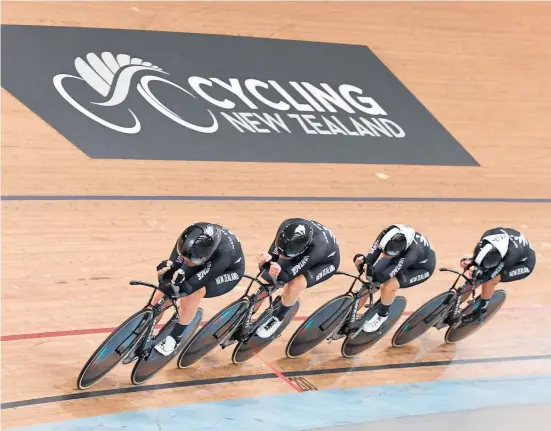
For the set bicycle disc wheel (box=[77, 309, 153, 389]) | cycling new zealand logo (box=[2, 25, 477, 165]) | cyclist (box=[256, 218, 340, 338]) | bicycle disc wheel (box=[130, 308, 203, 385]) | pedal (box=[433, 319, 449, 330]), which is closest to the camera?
bicycle disc wheel (box=[77, 309, 153, 389])

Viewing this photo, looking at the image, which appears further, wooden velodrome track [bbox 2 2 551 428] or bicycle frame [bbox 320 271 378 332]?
bicycle frame [bbox 320 271 378 332]

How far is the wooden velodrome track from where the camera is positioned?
16.7 feet

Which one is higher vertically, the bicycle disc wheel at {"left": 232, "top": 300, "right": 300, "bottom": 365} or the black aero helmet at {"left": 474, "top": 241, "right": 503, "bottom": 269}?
the black aero helmet at {"left": 474, "top": 241, "right": 503, "bottom": 269}

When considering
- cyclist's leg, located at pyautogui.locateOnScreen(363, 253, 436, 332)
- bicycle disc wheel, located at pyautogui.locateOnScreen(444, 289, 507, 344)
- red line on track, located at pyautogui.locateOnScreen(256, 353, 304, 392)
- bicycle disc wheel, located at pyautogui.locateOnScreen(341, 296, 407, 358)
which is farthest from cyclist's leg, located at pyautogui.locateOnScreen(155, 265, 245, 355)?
bicycle disc wheel, located at pyautogui.locateOnScreen(444, 289, 507, 344)

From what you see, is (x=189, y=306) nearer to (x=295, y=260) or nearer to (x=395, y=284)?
(x=295, y=260)

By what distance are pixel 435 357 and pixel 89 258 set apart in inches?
97.6

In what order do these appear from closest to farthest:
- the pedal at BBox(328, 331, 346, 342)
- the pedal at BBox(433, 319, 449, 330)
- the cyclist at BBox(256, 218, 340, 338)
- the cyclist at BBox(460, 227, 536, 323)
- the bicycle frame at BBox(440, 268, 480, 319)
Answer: the cyclist at BBox(256, 218, 340, 338) → the pedal at BBox(328, 331, 346, 342) → the cyclist at BBox(460, 227, 536, 323) → the bicycle frame at BBox(440, 268, 480, 319) → the pedal at BBox(433, 319, 449, 330)

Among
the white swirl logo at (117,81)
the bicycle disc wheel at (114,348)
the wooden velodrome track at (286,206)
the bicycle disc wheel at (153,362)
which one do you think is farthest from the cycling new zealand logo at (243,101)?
the bicycle disc wheel at (114,348)

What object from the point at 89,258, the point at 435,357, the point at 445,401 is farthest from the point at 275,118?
the point at 445,401

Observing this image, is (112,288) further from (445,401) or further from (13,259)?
(445,401)

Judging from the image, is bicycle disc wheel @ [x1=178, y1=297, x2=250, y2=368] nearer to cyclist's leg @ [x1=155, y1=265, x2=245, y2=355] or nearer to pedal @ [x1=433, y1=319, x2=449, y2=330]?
cyclist's leg @ [x1=155, y1=265, x2=245, y2=355]

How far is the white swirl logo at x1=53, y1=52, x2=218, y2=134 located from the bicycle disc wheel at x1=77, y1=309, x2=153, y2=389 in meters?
3.55

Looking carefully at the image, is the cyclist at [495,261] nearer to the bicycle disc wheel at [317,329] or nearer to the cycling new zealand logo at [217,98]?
the bicycle disc wheel at [317,329]

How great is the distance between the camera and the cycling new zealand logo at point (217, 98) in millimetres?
7754
